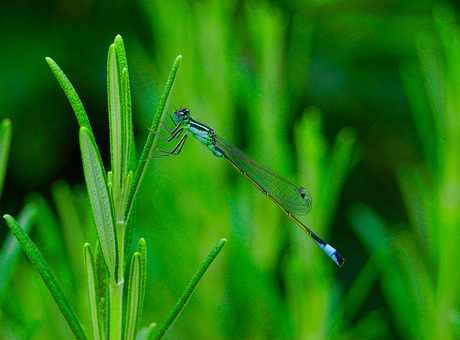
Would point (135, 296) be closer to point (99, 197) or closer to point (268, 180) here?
point (99, 197)

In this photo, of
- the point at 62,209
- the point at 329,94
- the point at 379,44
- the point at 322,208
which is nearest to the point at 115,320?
the point at 62,209

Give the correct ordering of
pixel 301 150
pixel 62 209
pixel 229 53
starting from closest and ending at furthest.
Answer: pixel 62 209 → pixel 301 150 → pixel 229 53

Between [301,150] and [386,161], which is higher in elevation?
[386,161]

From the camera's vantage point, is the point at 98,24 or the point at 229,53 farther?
the point at 98,24

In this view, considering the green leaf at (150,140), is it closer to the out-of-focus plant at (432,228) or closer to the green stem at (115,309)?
the green stem at (115,309)

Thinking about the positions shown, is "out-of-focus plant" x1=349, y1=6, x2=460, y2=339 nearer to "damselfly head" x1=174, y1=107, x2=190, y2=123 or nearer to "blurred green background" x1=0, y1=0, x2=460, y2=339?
"blurred green background" x1=0, y1=0, x2=460, y2=339

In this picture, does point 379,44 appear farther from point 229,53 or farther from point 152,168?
point 152,168

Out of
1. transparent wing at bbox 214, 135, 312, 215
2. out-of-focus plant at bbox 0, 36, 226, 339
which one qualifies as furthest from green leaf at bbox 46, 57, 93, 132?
transparent wing at bbox 214, 135, 312, 215
